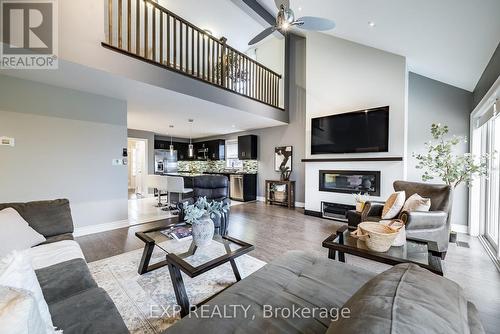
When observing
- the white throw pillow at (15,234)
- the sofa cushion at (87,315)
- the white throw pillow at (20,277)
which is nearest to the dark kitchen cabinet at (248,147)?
the white throw pillow at (15,234)

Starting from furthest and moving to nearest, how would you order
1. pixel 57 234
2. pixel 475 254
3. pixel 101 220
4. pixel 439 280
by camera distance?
pixel 101 220 → pixel 475 254 → pixel 57 234 → pixel 439 280

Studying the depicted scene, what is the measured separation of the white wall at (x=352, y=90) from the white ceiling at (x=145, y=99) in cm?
143

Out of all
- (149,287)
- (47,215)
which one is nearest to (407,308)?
(149,287)

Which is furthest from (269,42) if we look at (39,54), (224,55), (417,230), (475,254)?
(475,254)

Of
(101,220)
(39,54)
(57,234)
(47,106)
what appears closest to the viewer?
(57,234)

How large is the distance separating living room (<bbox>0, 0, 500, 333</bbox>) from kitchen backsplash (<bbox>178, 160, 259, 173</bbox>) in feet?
3.18

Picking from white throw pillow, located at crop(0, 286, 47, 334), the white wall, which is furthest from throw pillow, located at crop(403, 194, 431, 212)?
white throw pillow, located at crop(0, 286, 47, 334)

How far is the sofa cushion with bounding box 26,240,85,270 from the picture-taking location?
156 centimetres

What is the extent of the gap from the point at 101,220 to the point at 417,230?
181 inches

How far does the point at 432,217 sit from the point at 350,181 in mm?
2040

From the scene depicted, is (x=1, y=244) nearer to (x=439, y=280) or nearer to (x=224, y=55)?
(x=439, y=280)

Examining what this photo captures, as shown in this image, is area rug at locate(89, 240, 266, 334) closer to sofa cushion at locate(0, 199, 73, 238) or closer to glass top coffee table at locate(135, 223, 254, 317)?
glass top coffee table at locate(135, 223, 254, 317)

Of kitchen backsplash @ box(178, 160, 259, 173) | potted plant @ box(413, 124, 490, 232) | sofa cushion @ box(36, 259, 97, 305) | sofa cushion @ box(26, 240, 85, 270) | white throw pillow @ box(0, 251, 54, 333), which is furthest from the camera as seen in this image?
kitchen backsplash @ box(178, 160, 259, 173)

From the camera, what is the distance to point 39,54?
2312 mm
